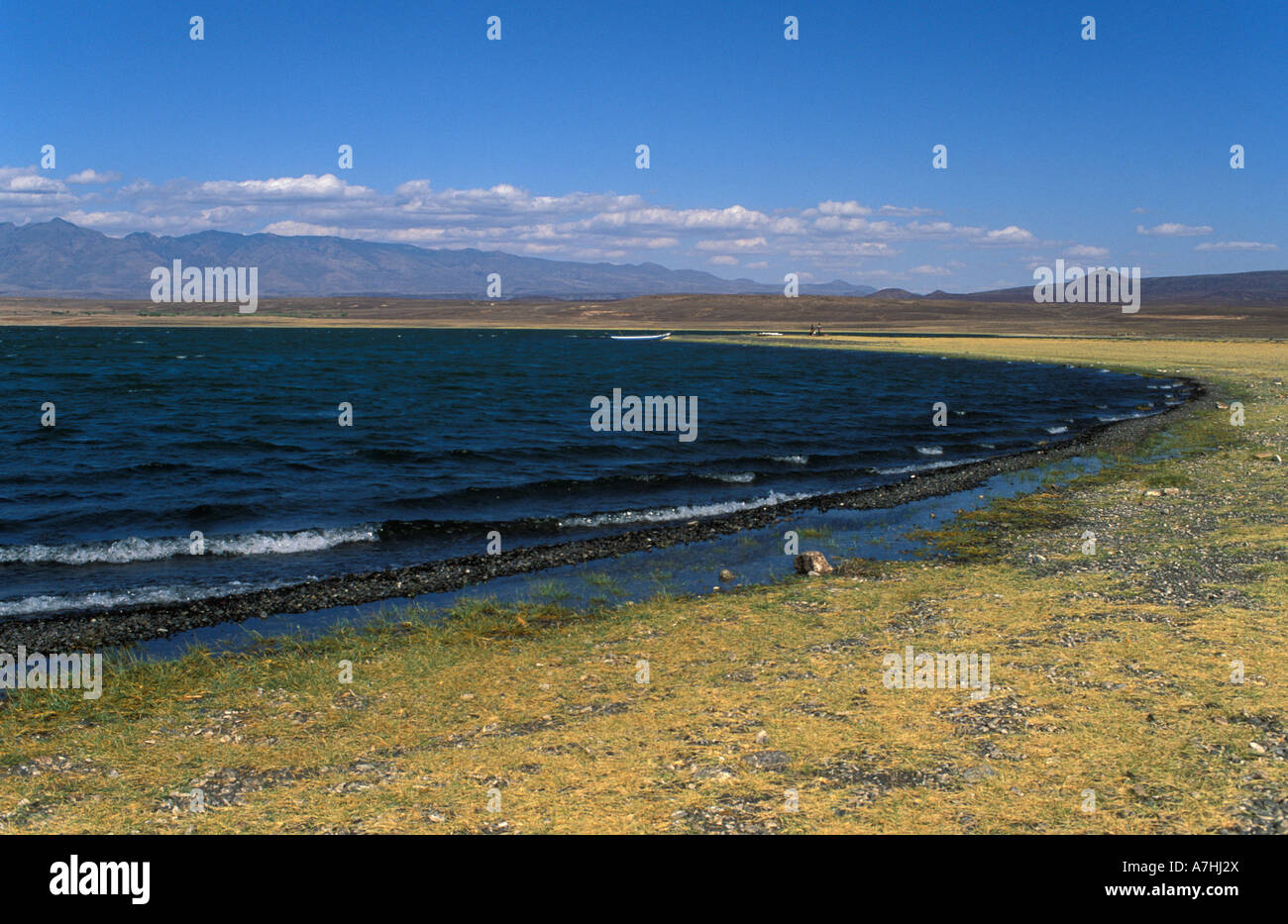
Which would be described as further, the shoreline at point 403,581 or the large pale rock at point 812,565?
the large pale rock at point 812,565

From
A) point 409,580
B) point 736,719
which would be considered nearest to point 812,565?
point 736,719

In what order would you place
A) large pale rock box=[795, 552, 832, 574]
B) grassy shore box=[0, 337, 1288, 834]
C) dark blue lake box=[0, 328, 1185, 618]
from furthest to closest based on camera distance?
dark blue lake box=[0, 328, 1185, 618] < large pale rock box=[795, 552, 832, 574] < grassy shore box=[0, 337, 1288, 834]

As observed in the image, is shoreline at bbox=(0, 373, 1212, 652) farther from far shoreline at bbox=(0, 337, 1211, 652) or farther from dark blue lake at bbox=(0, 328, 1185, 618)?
dark blue lake at bbox=(0, 328, 1185, 618)

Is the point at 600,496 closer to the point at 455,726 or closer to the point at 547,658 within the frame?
the point at 547,658

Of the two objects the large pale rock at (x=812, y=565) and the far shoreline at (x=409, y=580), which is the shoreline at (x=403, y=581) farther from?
the large pale rock at (x=812, y=565)

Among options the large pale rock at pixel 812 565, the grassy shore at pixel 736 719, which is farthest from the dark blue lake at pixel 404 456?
the grassy shore at pixel 736 719

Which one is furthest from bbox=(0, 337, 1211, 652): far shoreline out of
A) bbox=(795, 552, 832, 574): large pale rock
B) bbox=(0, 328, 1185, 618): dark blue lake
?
bbox=(795, 552, 832, 574): large pale rock

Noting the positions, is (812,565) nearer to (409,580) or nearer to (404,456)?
(409,580)
